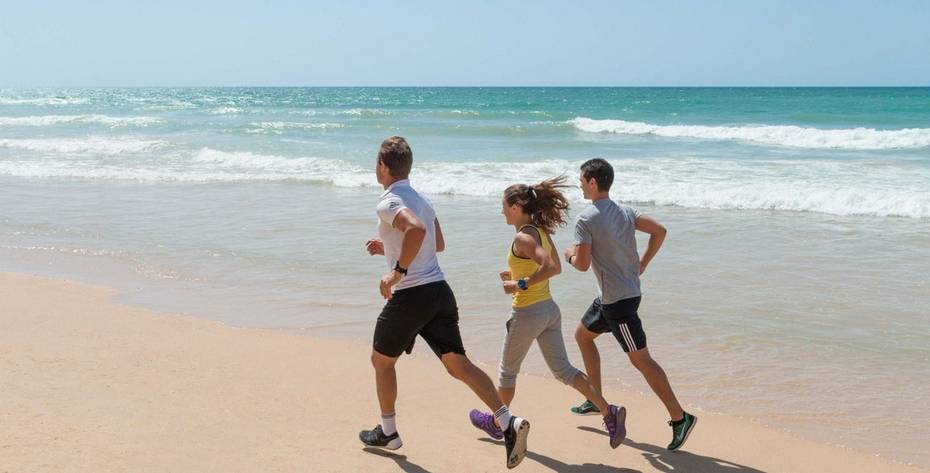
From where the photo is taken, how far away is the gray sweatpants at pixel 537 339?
4344 mm

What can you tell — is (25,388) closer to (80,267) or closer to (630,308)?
(630,308)

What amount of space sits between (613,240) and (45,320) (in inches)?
170

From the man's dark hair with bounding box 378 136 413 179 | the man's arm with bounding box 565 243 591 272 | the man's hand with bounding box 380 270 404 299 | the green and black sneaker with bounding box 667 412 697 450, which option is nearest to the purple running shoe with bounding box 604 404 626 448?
the green and black sneaker with bounding box 667 412 697 450

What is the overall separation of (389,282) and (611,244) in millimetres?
1215

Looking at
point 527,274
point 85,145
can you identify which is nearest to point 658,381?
point 527,274

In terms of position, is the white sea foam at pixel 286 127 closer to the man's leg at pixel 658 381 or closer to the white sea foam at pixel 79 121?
the white sea foam at pixel 79 121

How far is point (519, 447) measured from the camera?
13.0 feet

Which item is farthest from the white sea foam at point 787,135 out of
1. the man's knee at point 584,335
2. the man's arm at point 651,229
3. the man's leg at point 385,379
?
the man's leg at point 385,379

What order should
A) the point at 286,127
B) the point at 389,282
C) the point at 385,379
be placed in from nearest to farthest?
the point at 389,282 → the point at 385,379 → the point at 286,127

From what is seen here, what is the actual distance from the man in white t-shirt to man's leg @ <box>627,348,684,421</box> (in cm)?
78

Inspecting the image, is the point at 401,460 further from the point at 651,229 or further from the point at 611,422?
the point at 651,229

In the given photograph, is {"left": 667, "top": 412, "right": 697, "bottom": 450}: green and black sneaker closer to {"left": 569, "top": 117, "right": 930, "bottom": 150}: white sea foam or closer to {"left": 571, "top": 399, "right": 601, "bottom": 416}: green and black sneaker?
{"left": 571, "top": 399, "right": 601, "bottom": 416}: green and black sneaker

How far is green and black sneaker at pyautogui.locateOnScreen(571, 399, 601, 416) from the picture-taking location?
4.80 metres

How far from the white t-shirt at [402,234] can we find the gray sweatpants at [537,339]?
1.73 ft
